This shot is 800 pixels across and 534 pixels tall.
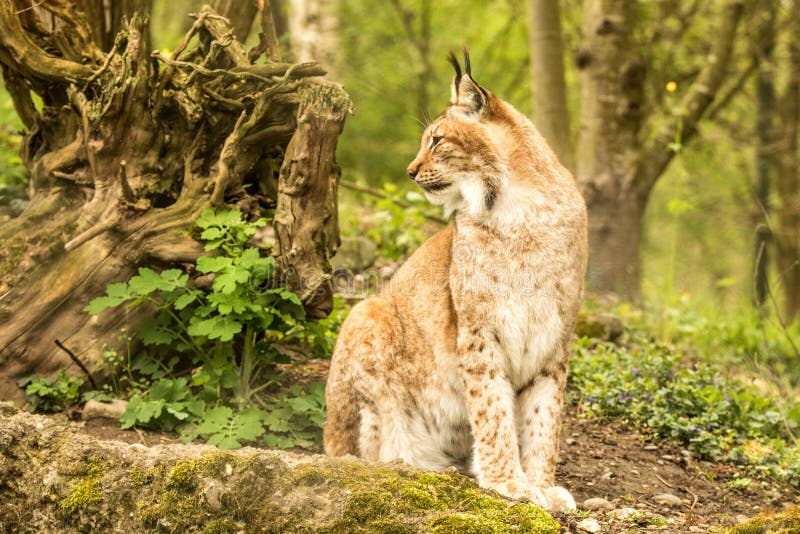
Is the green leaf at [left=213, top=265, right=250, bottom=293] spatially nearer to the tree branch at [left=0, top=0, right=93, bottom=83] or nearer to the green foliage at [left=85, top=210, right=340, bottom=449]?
the green foliage at [left=85, top=210, right=340, bottom=449]

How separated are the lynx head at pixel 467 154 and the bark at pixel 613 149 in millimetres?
4963

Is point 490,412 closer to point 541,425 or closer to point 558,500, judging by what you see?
point 541,425

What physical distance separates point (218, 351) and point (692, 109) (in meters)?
6.95

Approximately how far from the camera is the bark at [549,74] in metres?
8.92

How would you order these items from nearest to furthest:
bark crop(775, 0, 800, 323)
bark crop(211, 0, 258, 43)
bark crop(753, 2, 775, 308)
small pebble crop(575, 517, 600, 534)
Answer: small pebble crop(575, 517, 600, 534)
bark crop(211, 0, 258, 43)
bark crop(753, 2, 775, 308)
bark crop(775, 0, 800, 323)

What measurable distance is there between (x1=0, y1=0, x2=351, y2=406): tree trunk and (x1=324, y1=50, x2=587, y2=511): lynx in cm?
59

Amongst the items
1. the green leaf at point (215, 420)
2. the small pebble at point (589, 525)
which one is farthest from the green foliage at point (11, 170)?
the small pebble at point (589, 525)

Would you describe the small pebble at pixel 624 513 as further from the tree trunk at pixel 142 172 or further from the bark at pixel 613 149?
the bark at pixel 613 149

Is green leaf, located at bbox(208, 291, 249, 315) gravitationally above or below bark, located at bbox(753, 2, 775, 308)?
below

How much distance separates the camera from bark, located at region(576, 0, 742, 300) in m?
9.23

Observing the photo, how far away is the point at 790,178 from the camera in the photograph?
15148 mm

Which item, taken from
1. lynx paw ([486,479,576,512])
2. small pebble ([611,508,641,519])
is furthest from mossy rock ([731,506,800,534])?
lynx paw ([486,479,576,512])

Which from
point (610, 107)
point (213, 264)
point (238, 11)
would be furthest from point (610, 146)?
point (213, 264)

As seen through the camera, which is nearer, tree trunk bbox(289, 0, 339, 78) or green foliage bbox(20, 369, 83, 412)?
green foliage bbox(20, 369, 83, 412)
